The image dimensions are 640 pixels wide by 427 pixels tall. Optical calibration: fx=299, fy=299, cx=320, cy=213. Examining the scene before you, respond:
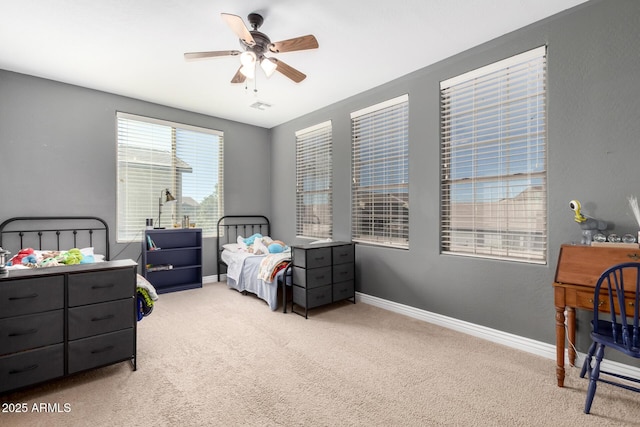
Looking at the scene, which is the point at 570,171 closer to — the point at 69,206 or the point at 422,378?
the point at 422,378

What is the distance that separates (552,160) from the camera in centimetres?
238

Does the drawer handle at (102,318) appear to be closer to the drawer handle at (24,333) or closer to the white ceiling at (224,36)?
the drawer handle at (24,333)

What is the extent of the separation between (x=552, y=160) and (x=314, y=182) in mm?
3020

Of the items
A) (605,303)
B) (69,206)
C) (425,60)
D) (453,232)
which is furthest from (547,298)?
(69,206)

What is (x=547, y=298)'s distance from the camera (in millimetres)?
2389

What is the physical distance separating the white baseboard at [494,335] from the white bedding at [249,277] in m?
1.26

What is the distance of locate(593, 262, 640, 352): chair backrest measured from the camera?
5.18 ft

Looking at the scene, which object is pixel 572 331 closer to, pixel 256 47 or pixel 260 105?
pixel 256 47

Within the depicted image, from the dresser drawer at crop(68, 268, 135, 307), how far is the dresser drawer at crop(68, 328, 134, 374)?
0.86 ft

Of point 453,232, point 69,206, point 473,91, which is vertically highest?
point 473,91

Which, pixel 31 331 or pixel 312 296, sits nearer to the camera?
pixel 31 331

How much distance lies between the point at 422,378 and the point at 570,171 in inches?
75.3

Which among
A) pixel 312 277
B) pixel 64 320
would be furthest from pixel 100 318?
pixel 312 277

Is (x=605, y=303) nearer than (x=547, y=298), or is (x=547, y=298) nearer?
(x=605, y=303)
